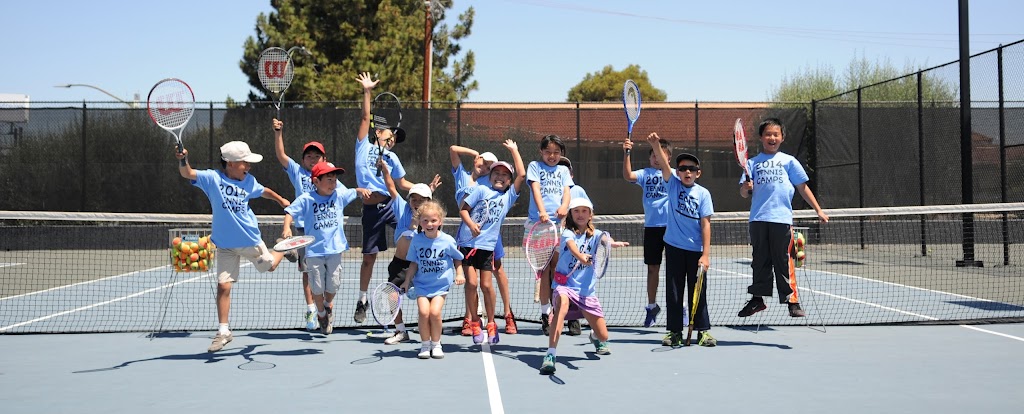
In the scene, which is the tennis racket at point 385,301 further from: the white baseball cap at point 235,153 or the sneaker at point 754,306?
the sneaker at point 754,306

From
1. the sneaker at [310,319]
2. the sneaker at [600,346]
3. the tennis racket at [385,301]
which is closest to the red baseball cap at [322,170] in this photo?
the tennis racket at [385,301]

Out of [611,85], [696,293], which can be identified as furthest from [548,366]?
[611,85]

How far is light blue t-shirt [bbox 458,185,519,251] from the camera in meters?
6.98

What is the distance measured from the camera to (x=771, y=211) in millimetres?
7121

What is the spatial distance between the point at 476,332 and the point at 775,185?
102 inches

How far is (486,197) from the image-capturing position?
22.9ft

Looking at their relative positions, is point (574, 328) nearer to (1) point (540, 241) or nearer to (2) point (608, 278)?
(1) point (540, 241)

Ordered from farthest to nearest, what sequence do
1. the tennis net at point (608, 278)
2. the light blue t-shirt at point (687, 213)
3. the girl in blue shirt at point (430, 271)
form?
the tennis net at point (608, 278)
the light blue t-shirt at point (687, 213)
the girl in blue shirt at point (430, 271)

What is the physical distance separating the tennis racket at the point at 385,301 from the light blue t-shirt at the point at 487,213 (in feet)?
2.70

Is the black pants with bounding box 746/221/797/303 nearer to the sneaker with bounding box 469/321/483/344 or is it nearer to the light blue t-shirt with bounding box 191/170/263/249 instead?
the sneaker with bounding box 469/321/483/344

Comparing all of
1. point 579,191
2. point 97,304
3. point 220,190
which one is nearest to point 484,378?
point 579,191

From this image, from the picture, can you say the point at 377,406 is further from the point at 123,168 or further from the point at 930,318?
the point at 123,168

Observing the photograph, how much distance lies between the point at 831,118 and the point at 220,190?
15158 mm

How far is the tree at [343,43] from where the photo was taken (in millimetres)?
25344
